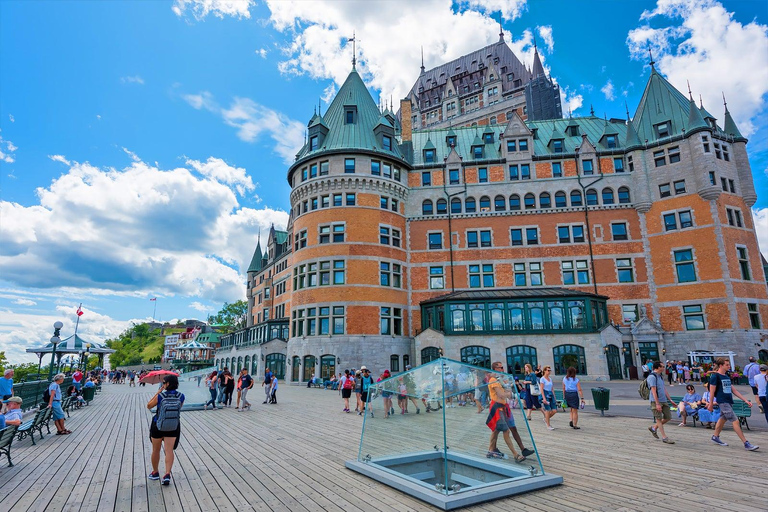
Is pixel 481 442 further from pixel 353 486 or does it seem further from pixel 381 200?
pixel 381 200

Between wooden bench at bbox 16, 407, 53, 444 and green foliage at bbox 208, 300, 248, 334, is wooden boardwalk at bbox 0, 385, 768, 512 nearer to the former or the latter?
wooden bench at bbox 16, 407, 53, 444

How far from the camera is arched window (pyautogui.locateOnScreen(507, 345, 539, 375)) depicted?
33125 millimetres

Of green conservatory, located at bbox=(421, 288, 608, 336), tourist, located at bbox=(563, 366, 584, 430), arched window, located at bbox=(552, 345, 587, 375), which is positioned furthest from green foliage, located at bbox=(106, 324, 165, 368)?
tourist, located at bbox=(563, 366, 584, 430)

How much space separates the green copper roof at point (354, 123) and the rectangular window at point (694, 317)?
2754cm

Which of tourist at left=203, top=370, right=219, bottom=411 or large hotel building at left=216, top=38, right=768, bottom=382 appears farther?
large hotel building at left=216, top=38, right=768, bottom=382

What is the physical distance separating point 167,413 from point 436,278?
33.2 meters

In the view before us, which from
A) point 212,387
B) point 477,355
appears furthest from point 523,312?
point 212,387

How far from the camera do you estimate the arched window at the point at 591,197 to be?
128 feet

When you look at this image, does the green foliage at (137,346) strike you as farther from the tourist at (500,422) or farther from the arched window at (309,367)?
the tourist at (500,422)

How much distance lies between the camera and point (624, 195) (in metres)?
38.7

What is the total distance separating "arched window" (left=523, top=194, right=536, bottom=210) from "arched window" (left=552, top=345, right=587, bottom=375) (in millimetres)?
13265

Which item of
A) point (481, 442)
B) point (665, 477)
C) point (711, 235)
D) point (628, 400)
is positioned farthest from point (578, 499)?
point (711, 235)

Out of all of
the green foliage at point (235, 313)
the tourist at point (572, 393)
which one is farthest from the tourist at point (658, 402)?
the green foliage at point (235, 313)

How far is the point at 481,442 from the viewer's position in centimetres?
721
